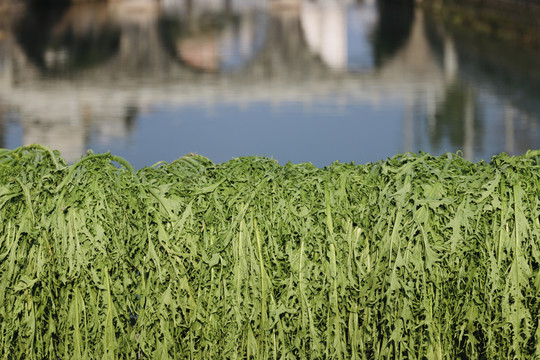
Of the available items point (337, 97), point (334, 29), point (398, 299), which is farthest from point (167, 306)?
point (334, 29)

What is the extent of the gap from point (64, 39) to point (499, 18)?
18747 millimetres

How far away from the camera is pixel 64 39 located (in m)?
32.7

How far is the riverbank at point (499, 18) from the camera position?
21250 millimetres

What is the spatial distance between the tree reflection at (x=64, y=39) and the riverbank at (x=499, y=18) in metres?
14.3

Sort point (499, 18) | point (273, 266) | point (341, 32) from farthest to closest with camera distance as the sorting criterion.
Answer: point (341, 32) < point (499, 18) < point (273, 266)

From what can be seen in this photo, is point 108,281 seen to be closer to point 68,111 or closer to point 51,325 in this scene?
point 51,325

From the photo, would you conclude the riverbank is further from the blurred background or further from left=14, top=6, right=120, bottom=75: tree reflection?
left=14, top=6, right=120, bottom=75: tree reflection

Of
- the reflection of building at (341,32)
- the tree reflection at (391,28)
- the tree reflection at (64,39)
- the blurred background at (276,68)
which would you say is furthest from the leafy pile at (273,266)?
the tree reflection at (64,39)

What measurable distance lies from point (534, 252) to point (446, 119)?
1745 cm

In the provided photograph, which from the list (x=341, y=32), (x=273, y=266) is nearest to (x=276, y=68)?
(x=341, y=32)

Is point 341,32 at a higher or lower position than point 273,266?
higher

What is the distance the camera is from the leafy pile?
3383 millimetres

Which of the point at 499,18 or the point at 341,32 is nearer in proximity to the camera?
the point at 499,18

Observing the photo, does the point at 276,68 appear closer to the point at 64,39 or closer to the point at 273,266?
the point at 64,39
